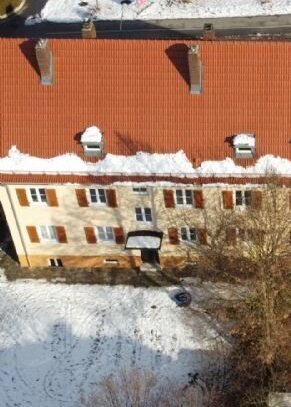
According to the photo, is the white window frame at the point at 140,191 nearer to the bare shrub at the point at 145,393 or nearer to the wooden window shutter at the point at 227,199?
the wooden window shutter at the point at 227,199

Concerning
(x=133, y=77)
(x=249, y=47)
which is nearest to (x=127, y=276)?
(x=133, y=77)

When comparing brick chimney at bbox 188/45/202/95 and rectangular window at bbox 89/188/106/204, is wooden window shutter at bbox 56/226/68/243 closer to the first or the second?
rectangular window at bbox 89/188/106/204

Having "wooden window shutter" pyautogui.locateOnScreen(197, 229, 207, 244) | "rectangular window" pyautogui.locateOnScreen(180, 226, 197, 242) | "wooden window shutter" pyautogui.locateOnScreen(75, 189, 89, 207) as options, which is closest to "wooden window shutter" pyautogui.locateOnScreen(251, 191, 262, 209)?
"wooden window shutter" pyautogui.locateOnScreen(197, 229, 207, 244)

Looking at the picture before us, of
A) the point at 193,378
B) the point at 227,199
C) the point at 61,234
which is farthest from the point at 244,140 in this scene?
the point at 193,378

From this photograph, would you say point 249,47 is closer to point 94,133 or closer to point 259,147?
point 259,147

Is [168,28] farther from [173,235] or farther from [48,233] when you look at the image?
[48,233]

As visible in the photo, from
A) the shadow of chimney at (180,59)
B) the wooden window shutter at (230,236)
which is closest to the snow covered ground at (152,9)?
the shadow of chimney at (180,59)
